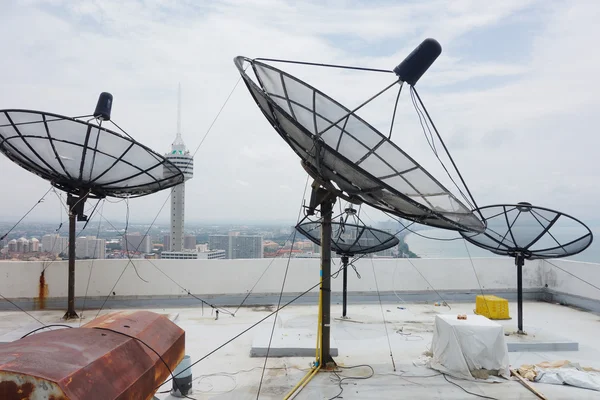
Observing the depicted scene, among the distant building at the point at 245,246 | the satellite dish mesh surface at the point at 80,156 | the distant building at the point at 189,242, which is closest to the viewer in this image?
the satellite dish mesh surface at the point at 80,156

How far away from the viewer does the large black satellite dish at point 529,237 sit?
1093cm

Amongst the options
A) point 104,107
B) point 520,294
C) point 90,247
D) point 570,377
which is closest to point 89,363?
point 570,377

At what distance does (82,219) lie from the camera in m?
11.8

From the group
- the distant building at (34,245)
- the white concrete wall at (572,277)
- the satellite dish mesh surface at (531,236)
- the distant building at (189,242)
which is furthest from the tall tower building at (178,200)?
the white concrete wall at (572,277)

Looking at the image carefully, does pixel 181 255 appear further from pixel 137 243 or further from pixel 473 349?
pixel 473 349

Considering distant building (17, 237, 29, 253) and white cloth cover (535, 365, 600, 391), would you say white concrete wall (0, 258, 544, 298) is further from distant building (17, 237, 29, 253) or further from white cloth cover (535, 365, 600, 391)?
white cloth cover (535, 365, 600, 391)

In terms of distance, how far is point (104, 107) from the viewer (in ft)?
37.7

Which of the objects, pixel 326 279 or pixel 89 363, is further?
pixel 326 279

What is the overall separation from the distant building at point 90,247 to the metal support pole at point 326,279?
932 centimetres

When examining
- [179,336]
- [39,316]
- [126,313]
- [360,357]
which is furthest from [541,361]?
[39,316]

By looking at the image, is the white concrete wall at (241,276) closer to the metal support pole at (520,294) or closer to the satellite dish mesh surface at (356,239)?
the satellite dish mesh surface at (356,239)

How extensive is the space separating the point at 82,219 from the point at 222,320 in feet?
16.1

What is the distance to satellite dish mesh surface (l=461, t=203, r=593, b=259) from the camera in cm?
1095

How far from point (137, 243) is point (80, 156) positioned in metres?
4.71
